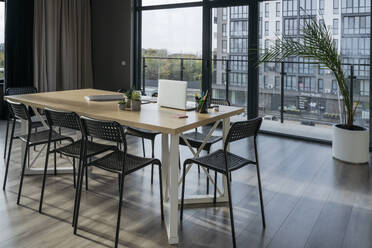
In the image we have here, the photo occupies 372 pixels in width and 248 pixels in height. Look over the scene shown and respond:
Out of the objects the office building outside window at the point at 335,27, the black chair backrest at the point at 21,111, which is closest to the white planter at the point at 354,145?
the office building outside window at the point at 335,27

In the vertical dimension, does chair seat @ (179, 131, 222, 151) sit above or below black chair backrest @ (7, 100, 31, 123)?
below

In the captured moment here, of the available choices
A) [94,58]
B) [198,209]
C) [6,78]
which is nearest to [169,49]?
[94,58]

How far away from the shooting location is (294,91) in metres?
5.52

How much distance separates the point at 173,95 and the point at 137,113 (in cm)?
36

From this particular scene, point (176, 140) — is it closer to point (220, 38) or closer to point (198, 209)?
point (198, 209)

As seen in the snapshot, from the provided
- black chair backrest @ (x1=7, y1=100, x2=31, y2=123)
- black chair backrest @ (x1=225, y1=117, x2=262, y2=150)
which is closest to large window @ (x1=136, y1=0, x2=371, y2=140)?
black chair backrest @ (x1=225, y1=117, x2=262, y2=150)

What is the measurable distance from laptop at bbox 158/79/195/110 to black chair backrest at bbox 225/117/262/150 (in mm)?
637

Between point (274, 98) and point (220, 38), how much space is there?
1339 millimetres

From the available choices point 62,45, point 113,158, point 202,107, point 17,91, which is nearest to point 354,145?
point 202,107

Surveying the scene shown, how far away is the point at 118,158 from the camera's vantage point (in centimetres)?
268

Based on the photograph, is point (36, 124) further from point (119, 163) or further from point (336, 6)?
point (336, 6)

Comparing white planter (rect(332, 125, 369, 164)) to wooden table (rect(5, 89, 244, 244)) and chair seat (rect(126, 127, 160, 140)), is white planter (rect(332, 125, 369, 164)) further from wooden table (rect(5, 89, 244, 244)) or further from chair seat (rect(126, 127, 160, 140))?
chair seat (rect(126, 127, 160, 140))

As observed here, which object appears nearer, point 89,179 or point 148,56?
point 89,179

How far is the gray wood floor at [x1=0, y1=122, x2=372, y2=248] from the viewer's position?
2.45 metres
